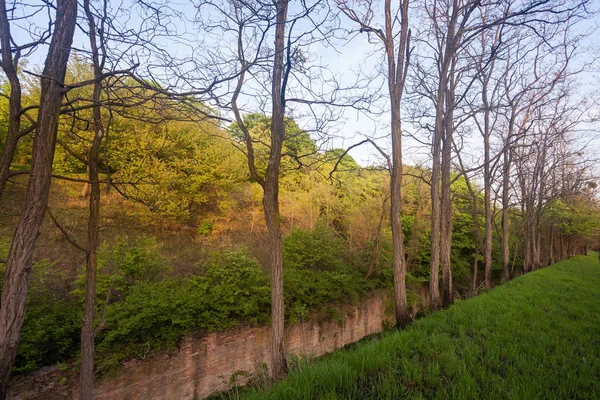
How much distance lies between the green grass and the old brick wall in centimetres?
212

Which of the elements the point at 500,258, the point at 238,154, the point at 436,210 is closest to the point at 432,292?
the point at 436,210

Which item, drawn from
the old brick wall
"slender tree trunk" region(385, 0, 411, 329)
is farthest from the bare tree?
the old brick wall

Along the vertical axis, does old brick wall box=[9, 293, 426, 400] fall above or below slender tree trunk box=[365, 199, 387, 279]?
below

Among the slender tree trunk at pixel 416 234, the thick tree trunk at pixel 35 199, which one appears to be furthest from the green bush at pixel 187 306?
the slender tree trunk at pixel 416 234

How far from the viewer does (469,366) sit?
103 inches

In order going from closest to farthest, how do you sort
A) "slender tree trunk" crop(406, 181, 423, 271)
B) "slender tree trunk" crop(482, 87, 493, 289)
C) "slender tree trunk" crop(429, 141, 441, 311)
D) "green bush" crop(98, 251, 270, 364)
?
"green bush" crop(98, 251, 270, 364)
"slender tree trunk" crop(429, 141, 441, 311)
"slender tree trunk" crop(482, 87, 493, 289)
"slender tree trunk" crop(406, 181, 423, 271)

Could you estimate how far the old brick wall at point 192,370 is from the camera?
5.14 m

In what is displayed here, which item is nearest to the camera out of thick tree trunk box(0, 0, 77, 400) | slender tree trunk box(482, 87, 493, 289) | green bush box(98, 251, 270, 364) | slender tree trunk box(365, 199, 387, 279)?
thick tree trunk box(0, 0, 77, 400)

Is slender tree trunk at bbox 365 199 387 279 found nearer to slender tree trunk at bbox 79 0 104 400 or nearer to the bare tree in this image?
the bare tree

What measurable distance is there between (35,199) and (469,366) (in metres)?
4.79

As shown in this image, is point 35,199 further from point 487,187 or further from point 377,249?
point 487,187

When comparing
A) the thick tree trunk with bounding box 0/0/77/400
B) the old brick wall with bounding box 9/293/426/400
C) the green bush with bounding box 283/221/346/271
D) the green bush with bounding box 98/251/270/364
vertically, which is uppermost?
the thick tree trunk with bounding box 0/0/77/400

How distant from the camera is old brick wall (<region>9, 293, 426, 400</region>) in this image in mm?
5137

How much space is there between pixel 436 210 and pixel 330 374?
6832 millimetres
